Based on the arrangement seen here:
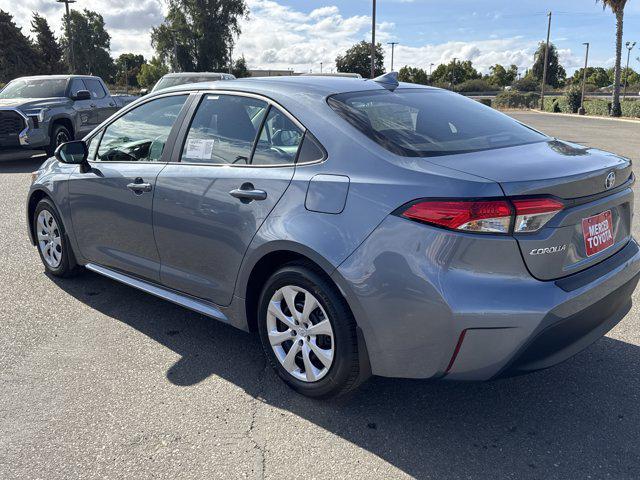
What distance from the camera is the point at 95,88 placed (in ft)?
46.2

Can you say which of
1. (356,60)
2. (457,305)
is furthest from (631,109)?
(457,305)

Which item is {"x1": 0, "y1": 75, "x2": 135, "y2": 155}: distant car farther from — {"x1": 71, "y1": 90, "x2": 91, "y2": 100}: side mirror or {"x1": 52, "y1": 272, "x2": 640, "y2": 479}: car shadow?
{"x1": 52, "y1": 272, "x2": 640, "y2": 479}: car shadow

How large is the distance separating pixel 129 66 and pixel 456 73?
213 feet

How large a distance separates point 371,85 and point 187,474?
2.38 meters

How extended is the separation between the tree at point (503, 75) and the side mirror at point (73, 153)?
114 meters

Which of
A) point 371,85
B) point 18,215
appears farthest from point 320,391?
point 18,215

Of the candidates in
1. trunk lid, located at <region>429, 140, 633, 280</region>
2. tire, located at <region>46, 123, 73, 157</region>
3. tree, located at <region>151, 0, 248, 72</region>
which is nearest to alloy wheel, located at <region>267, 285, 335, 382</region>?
trunk lid, located at <region>429, 140, 633, 280</region>

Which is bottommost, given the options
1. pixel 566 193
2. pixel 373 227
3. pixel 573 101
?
pixel 573 101

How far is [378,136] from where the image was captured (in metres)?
2.90

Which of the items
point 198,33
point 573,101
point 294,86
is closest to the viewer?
point 294,86

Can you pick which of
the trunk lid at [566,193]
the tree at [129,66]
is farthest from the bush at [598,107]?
the tree at [129,66]

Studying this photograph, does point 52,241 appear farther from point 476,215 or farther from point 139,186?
point 476,215

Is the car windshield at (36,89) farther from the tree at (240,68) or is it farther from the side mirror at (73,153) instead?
the tree at (240,68)

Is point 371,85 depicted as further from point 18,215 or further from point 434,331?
point 18,215
